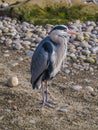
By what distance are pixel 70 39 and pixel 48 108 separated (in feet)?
9.85

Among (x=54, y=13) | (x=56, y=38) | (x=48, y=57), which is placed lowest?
(x=54, y=13)

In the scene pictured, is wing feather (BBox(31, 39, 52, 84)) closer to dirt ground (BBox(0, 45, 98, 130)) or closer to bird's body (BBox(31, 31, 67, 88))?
bird's body (BBox(31, 31, 67, 88))

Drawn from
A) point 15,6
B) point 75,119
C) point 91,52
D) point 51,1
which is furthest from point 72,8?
point 75,119

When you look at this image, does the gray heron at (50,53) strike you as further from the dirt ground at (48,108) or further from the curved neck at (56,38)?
the dirt ground at (48,108)

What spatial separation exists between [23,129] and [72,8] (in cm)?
566

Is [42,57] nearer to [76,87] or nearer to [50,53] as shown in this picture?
[50,53]

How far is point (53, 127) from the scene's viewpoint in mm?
5922

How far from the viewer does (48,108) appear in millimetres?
6445

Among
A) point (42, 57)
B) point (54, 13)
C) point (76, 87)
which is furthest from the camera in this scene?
point (54, 13)

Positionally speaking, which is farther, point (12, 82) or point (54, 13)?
point (54, 13)

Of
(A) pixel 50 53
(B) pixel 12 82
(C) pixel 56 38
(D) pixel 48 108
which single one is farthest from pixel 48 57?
(B) pixel 12 82

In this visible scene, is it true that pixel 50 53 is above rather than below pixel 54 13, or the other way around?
above

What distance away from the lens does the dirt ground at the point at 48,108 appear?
5.99m

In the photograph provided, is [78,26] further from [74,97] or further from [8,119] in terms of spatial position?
[8,119]
